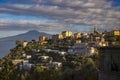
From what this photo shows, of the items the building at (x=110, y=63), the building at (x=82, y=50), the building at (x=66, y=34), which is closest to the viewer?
the building at (x=110, y=63)

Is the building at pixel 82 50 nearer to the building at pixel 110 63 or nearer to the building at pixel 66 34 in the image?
the building at pixel 66 34

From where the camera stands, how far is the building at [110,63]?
1922 centimetres

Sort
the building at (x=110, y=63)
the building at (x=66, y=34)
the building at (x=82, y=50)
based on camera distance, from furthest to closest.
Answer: the building at (x=66, y=34), the building at (x=82, y=50), the building at (x=110, y=63)

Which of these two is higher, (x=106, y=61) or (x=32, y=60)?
(x=106, y=61)

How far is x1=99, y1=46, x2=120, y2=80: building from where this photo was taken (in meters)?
19.2

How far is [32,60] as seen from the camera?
93.4 m

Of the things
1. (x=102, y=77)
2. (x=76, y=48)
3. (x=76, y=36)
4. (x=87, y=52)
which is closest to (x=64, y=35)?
(x=76, y=36)

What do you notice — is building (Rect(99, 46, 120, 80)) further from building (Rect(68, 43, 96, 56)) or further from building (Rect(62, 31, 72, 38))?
building (Rect(62, 31, 72, 38))

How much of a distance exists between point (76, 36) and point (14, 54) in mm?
26447

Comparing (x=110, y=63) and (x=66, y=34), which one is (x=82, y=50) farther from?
(x=110, y=63)

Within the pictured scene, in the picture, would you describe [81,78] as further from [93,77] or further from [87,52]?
[87,52]

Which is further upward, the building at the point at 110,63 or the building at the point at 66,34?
the building at the point at 110,63

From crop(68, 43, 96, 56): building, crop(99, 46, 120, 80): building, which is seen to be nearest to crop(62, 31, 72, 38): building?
crop(68, 43, 96, 56): building

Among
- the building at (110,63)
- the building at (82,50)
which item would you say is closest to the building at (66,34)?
the building at (82,50)
